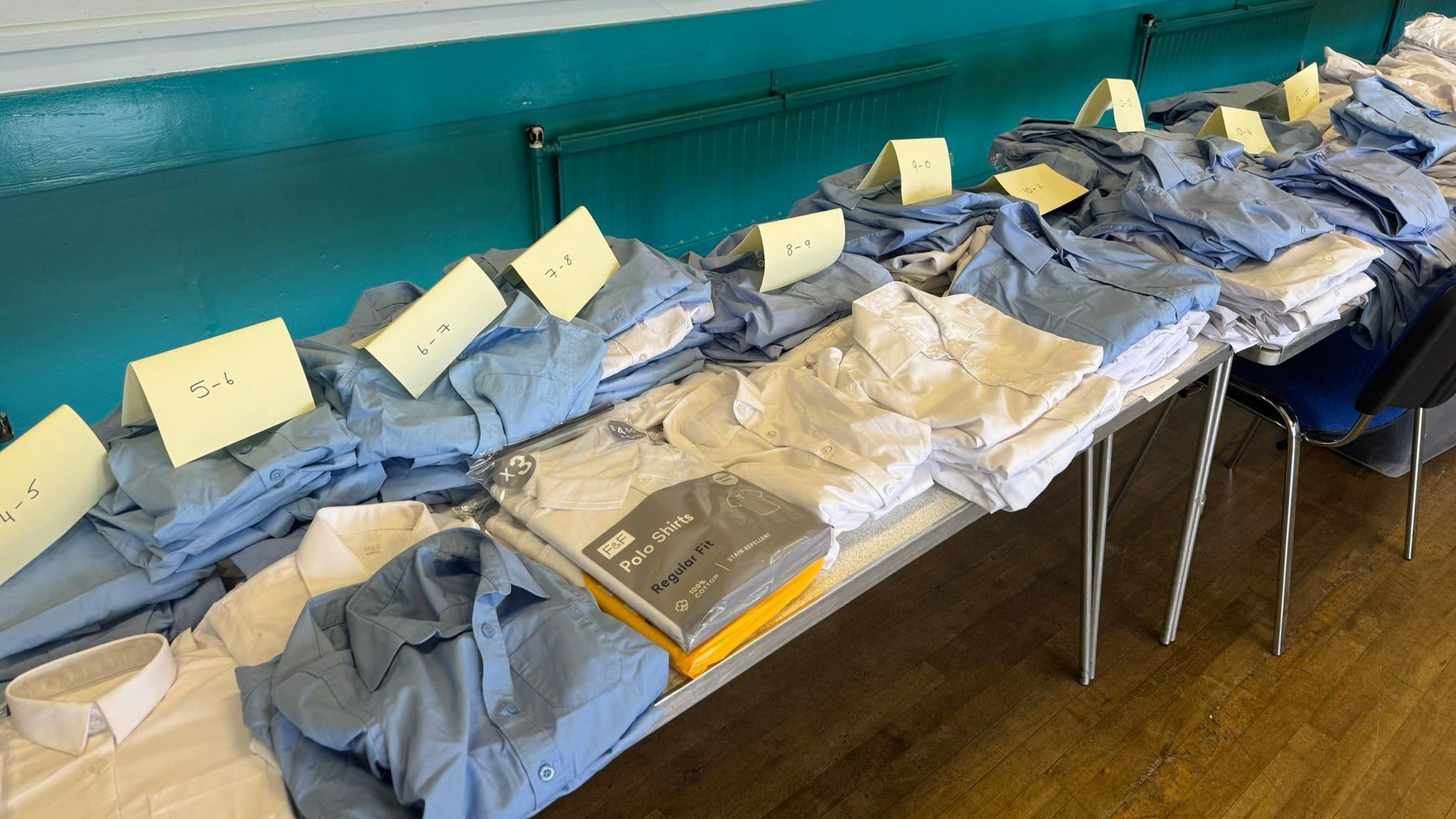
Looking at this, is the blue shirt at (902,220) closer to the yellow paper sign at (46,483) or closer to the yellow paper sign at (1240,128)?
the yellow paper sign at (1240,128)

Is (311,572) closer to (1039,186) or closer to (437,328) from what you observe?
(437,328)

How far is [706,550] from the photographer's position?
117 centimetres

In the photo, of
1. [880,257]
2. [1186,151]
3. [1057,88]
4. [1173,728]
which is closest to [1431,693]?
[1173,728]

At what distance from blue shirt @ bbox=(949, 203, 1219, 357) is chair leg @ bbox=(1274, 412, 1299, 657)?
59 cm

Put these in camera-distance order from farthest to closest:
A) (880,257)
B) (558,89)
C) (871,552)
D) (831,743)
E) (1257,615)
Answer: (558,89)
(1257,615)
(831,743)
(880,257)
(871,552)

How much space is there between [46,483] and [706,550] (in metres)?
0.76

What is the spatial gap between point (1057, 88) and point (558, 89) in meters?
2.64

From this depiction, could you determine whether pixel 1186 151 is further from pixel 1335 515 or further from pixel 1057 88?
pixel 1057 88

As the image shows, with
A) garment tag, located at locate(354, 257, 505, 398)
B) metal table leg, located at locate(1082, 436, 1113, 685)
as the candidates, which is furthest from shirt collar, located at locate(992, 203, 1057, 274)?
garment tag, located at locate(354, 257, 505, 398)

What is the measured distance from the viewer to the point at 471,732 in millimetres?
950

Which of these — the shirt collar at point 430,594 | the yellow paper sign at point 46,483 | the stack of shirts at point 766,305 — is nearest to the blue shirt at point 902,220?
the stack of shirts at point 766,305

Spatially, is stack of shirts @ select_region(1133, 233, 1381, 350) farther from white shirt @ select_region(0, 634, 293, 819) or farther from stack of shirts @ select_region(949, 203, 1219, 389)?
white shirt @ select_region(0, 634, 293, 819)

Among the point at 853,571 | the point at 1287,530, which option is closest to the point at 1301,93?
the point at 1287,530

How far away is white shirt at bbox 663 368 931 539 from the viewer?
4.25 ft
